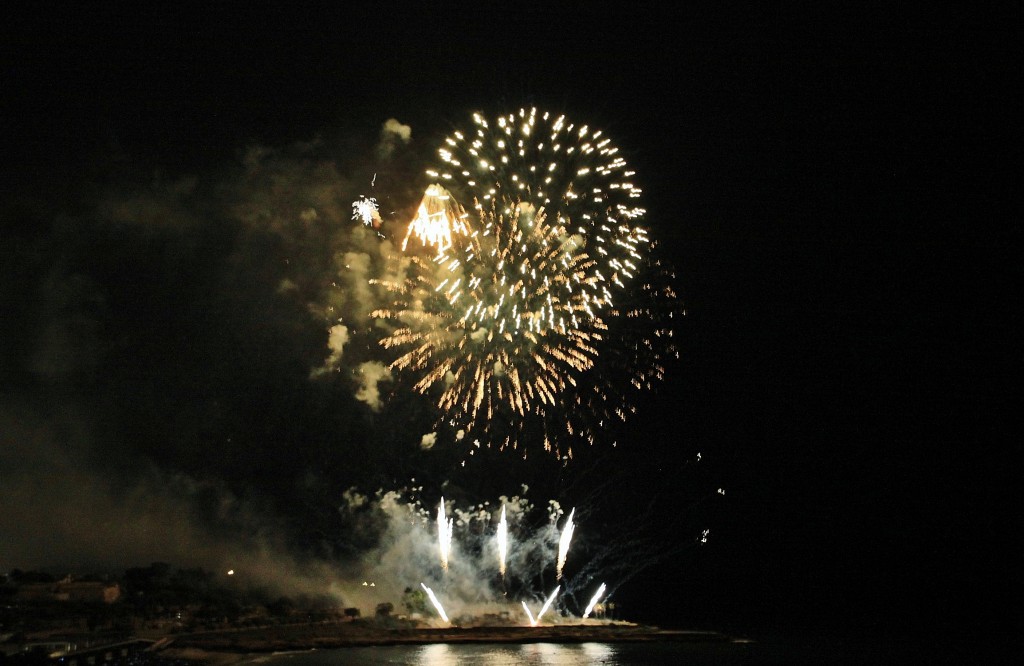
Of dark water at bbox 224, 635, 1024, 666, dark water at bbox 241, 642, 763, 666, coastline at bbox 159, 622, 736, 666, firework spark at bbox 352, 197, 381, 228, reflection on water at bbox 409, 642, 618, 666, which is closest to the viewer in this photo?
reflection on water at bbox 409, 642, 618, 666

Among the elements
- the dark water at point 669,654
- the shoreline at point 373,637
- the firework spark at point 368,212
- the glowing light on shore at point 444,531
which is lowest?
the dark water at point 669,654

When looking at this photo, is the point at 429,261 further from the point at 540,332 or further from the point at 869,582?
the point at 869,582

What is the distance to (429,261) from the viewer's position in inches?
834

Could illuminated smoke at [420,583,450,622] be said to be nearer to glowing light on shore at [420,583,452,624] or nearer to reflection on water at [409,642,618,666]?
glowing light on shore at [420,583,452,624]

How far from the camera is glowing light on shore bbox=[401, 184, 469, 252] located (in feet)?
66.1

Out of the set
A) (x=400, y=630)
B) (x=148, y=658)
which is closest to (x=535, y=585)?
(x=400, y=630)

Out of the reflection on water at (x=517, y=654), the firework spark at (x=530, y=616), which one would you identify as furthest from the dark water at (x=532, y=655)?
the firework spark at (x=530, y=616)

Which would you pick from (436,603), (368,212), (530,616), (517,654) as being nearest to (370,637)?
(436,603)

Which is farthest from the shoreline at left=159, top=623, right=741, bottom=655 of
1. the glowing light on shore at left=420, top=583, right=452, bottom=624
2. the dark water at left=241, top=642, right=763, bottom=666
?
the glowing light on shore at left=420, top=583, right=452, bottom=624

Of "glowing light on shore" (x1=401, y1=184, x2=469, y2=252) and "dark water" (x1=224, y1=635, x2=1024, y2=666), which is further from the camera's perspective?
"dark water" (x1=224, y1=635, x2=1024, y2=666)

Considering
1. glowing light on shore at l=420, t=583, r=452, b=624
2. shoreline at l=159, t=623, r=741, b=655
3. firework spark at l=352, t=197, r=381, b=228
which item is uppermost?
firework spark at l=352, t=197, r=381, b=228

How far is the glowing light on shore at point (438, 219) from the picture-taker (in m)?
20.1

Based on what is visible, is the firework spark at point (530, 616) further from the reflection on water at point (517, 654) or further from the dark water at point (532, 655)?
the dark water at point (532, 655)

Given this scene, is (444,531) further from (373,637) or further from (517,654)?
(517,654)
